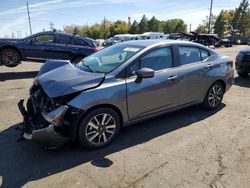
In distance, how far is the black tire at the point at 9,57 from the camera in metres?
10.6

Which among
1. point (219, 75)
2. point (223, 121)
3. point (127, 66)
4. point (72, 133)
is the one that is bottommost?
point (223, 121)

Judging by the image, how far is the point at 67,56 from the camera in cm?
1113

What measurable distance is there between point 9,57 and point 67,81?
7703 millimetres

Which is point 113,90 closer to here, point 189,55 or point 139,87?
point 139,87

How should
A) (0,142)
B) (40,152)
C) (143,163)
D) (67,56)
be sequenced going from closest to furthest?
(143,163) → (40,152) → (0,142) → (67,56)

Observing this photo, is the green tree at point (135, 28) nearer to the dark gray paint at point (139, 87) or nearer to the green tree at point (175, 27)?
the green tree at point (175, 27)

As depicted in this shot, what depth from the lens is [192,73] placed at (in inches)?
204

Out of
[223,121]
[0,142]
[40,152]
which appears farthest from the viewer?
[223,121]

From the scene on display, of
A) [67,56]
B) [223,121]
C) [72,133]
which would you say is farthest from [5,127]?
[67,56]

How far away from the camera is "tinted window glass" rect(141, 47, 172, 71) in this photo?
458 cm

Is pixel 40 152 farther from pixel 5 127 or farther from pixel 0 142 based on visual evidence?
pixel 5 127

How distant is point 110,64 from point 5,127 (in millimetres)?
2268

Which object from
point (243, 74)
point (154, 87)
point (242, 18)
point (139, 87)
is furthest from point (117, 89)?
point (242, 18)

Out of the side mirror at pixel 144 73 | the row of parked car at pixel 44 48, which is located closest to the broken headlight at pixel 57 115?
the side mirror at pixel 144 73
